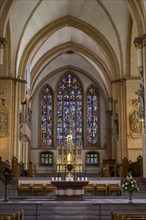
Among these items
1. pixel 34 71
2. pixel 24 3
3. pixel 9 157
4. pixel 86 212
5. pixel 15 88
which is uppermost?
pixel 24 3

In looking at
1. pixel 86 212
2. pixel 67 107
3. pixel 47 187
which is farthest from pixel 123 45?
pixel 86 212

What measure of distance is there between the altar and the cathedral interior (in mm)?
134

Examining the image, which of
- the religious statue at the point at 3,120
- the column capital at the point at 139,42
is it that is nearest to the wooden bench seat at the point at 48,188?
the religious statue at the point at 3,120

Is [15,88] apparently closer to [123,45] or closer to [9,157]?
[9,157]

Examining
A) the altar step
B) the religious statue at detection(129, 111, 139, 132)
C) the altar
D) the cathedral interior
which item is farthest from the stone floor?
the religious statue at detection(129, 111, 139, 132)

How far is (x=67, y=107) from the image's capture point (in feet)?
143

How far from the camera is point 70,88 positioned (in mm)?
44000

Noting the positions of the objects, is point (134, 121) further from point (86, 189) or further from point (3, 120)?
point (3, 120)

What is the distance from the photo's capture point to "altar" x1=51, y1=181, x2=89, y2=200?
17.8 metres

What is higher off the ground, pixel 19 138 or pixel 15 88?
pixel 15 88

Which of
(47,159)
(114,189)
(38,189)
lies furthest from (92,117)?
(38,189)

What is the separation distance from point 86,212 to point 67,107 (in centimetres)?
2941

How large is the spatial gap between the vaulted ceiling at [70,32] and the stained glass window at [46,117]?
691 centimetres

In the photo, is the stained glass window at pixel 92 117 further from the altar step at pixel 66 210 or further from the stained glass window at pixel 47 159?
the altar step at pixel 66 210
